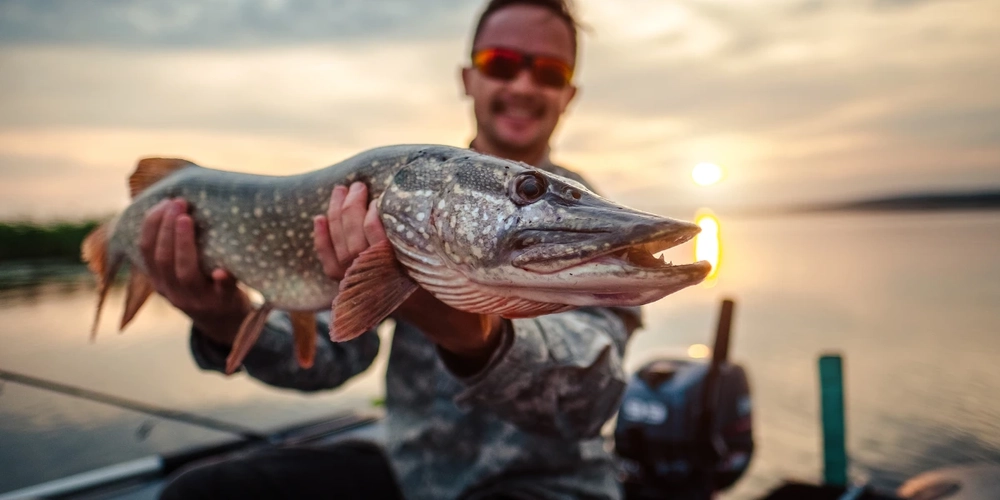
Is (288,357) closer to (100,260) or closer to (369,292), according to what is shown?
(100,260)

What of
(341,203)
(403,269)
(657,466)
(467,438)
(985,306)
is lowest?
(985,306)

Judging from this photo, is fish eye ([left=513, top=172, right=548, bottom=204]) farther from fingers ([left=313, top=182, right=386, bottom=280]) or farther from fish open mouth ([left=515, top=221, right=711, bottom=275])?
fingers ([left=313, top=182, right=386, bottom=280])

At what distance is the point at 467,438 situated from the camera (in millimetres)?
2307

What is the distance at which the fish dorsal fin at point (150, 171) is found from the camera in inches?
95.0

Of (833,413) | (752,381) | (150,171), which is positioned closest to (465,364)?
(150,171)

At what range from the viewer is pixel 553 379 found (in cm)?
198

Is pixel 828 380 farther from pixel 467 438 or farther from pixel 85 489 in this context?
pixel 85 489

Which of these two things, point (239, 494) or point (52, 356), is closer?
point (239, 494)

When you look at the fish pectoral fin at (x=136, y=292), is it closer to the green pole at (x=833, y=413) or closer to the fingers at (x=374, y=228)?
the fingers at (x=374, y=228)

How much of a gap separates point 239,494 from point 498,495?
36.3 inches

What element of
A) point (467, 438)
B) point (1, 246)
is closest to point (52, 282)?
point (1, 246)

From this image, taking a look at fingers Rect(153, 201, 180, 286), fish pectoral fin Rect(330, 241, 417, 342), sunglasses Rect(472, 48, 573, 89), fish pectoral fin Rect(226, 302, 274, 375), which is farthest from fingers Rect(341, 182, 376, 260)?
sunglasses Rect(472, 48, 573, 89)

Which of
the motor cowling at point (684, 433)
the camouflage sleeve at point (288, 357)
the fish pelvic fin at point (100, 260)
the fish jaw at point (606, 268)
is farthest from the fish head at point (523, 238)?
the motor cowling at point (684, 433)

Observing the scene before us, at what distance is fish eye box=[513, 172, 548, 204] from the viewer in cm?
138
